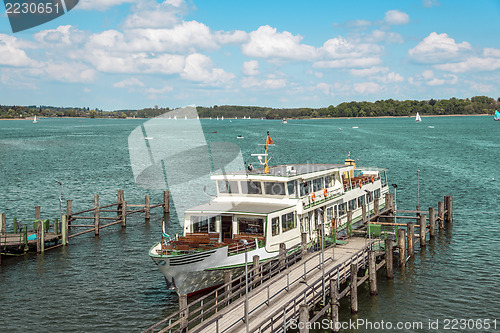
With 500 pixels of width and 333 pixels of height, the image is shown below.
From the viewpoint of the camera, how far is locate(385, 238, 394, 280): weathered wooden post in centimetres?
3212

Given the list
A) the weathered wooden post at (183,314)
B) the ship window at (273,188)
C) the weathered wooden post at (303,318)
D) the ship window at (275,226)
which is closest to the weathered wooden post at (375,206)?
the ship window at (273,188)

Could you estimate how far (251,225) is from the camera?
32.2 meters

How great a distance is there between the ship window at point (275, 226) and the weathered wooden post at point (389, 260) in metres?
7.02

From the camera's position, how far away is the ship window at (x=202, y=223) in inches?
1287

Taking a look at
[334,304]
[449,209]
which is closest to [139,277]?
[334,304]

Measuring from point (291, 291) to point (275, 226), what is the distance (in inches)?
273

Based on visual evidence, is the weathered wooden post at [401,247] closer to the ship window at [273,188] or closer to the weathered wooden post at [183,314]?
the ship window at [273,188]

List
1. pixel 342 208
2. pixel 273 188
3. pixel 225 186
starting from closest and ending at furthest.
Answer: pixel 273 188
pixel 225 186
pixel 342 208

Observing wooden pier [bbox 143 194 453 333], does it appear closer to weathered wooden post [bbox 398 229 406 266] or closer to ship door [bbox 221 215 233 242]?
weathered wooden post [bbox 398 229 406 266]

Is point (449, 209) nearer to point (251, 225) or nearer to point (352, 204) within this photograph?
point (352, 204)

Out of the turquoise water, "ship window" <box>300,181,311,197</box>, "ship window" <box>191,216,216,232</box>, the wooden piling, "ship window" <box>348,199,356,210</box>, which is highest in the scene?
"ship window" <box>300,181,311,197</box>

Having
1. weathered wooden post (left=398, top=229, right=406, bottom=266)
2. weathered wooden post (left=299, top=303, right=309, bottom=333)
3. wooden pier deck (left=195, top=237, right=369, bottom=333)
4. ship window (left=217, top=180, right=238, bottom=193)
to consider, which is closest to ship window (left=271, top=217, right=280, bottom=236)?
wooden pier deck (left=195, top=237, right=369, bottom=333)

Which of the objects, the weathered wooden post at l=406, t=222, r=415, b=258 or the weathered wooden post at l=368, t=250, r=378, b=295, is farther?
the weathered wooden post at l=406, t=222, r=415, b=258

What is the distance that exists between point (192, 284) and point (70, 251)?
15.6 meters
